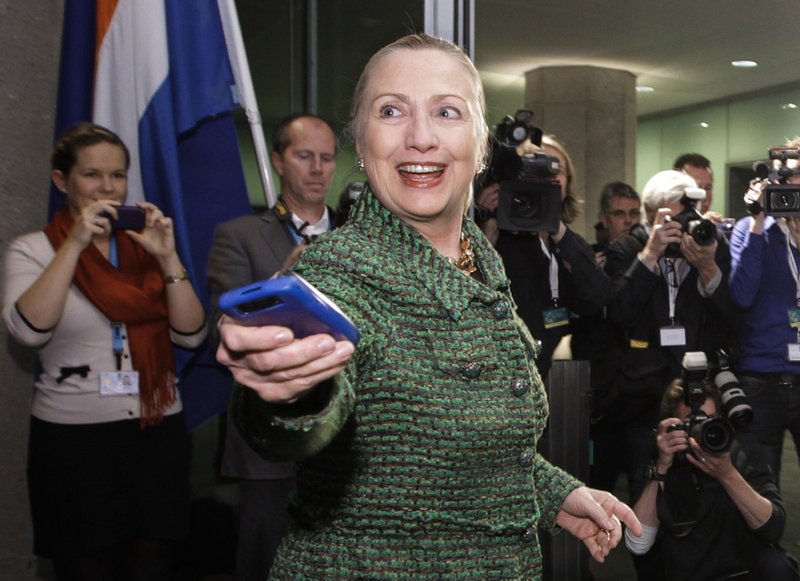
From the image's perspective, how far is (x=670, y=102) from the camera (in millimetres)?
6820

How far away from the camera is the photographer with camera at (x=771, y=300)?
356 centimetres

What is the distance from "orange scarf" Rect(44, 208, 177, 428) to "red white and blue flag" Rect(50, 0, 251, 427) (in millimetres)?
346

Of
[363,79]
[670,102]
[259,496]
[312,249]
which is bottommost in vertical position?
[259,496]

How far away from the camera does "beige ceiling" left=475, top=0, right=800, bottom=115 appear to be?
5.32 m

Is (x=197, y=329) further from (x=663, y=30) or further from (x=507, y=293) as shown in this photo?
(x=663, y=30)

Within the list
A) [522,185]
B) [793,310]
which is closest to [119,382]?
[522,185]

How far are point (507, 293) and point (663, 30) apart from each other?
5.30 m

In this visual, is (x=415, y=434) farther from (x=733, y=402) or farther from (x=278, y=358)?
(x=733, y=402)

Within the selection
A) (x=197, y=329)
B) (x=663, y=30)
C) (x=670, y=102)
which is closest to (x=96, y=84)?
(x=197, y=329)

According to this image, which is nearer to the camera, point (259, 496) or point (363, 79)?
point (363, 79)

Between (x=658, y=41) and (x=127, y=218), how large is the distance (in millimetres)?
4575

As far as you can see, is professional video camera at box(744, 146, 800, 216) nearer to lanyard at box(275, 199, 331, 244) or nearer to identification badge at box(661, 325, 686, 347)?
identification badge at box(661, 325, 686, 347)

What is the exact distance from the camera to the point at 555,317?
11.6 feet

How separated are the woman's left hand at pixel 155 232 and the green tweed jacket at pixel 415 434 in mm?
1858
